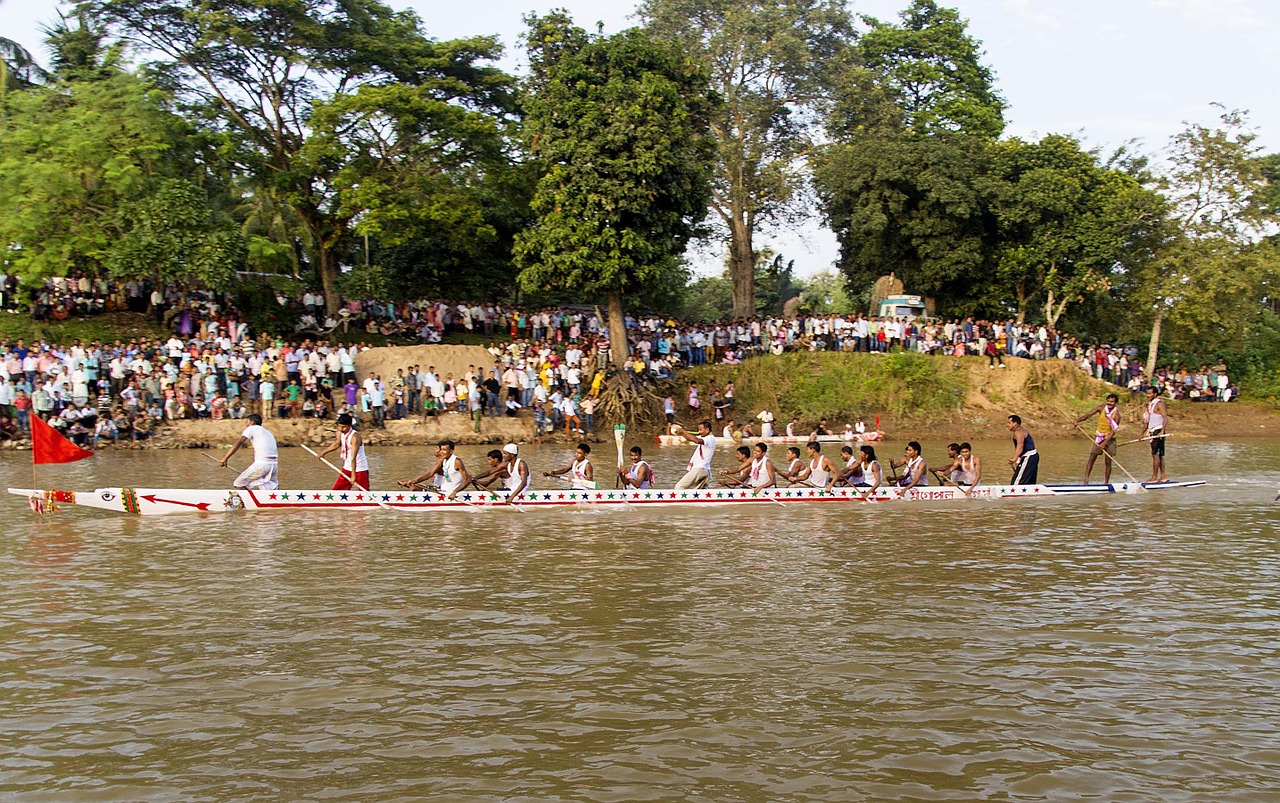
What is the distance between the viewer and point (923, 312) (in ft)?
131

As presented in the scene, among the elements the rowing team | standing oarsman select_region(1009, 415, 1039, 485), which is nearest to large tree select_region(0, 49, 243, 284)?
the rowing team

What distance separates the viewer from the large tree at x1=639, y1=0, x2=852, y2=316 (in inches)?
1642

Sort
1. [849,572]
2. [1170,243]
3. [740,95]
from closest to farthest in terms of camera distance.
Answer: [849,572], [1170,243], [740,95]

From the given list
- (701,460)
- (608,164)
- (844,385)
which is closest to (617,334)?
(608,164)

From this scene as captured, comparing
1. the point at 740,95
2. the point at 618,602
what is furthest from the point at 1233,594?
the point at 740,95

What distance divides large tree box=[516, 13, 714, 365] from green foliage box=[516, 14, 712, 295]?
31 millimetres

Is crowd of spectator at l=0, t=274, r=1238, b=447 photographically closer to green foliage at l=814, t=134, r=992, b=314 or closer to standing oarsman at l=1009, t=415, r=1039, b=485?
green foliage at l=814, t=134, r=992, b=314

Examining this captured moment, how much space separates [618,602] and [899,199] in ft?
106

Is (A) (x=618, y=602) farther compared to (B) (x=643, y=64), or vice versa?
(B) (x=643, y=64)

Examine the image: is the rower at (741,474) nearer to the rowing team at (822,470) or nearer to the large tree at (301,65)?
the rowing team at (822,470)

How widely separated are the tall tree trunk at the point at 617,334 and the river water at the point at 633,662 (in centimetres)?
1716

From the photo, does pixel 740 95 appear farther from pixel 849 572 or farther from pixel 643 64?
pixel 849 572

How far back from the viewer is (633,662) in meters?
9.21

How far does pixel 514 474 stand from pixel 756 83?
3032 centimetres
